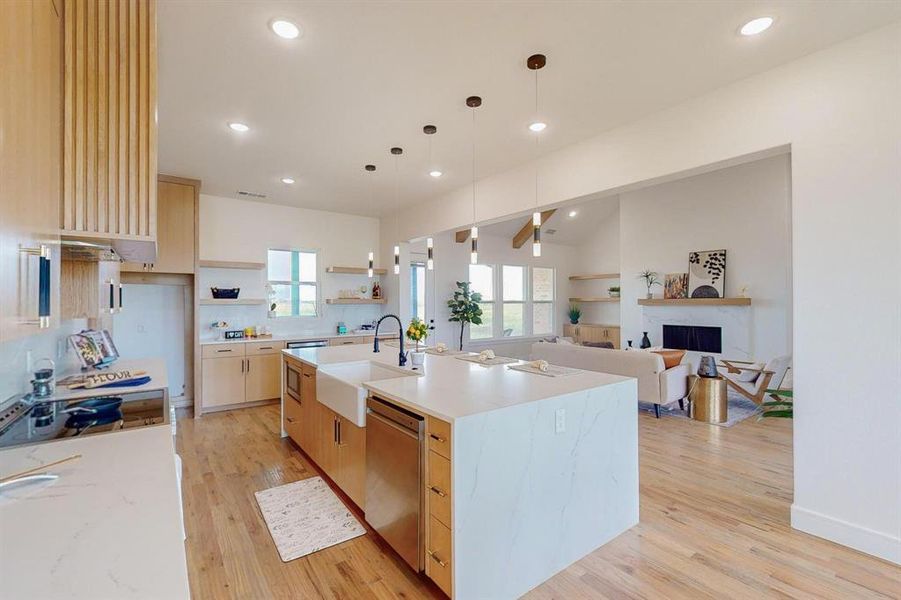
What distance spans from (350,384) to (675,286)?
6206 millimetres

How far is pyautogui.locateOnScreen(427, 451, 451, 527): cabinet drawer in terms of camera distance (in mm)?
1807

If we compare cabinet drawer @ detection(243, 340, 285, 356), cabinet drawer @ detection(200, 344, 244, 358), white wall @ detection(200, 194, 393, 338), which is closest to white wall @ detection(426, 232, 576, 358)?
white wall @ detection(200, 194, 393, 338)

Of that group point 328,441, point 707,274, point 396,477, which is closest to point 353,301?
point 328,441

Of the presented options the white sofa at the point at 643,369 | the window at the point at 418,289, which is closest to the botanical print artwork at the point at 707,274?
the white sofa at the point at 643,369

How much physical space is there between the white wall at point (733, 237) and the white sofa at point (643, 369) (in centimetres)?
204

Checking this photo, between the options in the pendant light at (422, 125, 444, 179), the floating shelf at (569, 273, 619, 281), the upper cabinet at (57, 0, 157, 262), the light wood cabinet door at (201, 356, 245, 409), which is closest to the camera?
the upper cabinet at (57, 0, 157, 262)

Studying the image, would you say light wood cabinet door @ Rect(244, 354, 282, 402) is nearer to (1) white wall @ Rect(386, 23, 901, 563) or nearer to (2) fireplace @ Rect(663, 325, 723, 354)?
(1) white wall @ Rect(386, 23, 901, 563)

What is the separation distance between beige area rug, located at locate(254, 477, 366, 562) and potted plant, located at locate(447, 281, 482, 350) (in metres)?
4.99

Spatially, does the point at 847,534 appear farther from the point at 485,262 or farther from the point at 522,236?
the point at 522,236

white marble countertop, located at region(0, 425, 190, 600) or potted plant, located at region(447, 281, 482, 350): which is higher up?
potted plant, located at region(447, 281, 482, 350)

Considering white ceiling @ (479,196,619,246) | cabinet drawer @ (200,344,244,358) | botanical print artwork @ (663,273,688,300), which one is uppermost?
white ceiling @ (479,196,619,246)

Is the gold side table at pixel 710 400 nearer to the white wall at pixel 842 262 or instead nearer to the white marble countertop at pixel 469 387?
the white wall at pixel 842 262

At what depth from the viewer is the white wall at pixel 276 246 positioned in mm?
5496

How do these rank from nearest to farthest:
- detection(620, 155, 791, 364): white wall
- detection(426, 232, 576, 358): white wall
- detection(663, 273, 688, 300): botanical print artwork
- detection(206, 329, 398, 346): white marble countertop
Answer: detection(206, 329, 398, 346): white marble countertop, detection(620, 155, 791, 364): white wall, detection(663, 273, 688, 300): botanical print artwork, detection(426, 232, 576, 358): white wall
